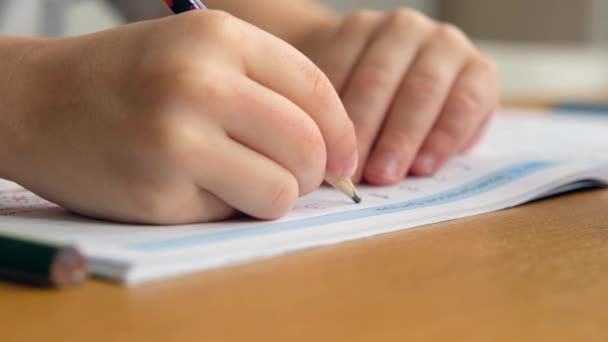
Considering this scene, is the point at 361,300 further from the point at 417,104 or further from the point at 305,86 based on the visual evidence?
the point at 417,104

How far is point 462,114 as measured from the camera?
1.85ft

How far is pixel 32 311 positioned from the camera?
9.5 inches

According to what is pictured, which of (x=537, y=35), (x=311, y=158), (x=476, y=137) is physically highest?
(x=311, y=158)

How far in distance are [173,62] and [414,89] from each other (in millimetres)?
247

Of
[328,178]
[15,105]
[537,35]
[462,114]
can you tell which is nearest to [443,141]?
[462,114]

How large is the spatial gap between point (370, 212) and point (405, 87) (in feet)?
0.61

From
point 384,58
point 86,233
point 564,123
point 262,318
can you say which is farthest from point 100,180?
point 564,123

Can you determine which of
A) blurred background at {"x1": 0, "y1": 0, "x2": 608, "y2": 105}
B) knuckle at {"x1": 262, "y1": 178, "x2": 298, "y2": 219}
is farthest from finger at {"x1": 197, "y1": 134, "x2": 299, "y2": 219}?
blurred background at {"x1": 0, "y1": 0, "x2": 608, "y2": 105}

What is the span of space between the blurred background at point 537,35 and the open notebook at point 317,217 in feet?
5.39

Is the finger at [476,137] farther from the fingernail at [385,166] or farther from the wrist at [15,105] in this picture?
the wrist at [15,105]

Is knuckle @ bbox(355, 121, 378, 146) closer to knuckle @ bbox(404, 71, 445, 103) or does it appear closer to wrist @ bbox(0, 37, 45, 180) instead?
knuckle @ bbox(404, 71, 445, 103)

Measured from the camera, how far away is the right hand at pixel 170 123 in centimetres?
34

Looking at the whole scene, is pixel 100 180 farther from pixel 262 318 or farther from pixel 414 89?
pixel 414 89

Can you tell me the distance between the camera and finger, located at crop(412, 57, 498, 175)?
1.78ft
